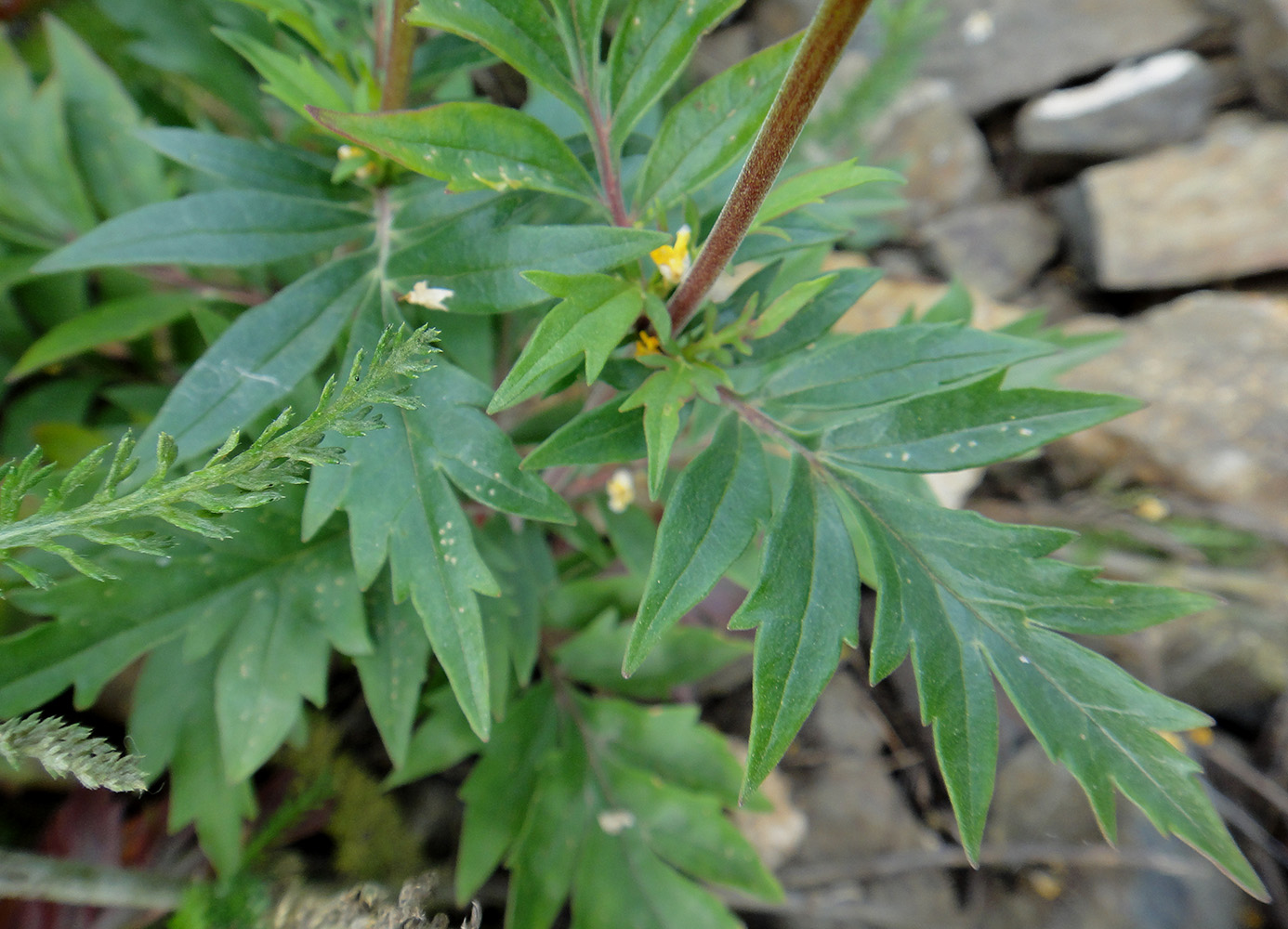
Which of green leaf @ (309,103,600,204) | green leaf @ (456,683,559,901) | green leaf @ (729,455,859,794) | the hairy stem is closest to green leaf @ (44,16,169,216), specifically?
the hairy stem

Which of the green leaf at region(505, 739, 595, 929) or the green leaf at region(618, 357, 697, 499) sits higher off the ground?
the green leaf at region(618, 357, 697, 499)

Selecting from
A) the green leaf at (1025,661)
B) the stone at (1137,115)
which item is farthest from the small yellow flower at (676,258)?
the stone at (1137,115)

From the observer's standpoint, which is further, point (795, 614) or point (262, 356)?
point (262, 356)

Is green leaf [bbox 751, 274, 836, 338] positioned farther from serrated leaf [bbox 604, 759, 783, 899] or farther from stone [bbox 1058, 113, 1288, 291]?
stone [bbox 1058, 113, 1288, 291]

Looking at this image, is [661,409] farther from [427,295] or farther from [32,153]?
[32,153]

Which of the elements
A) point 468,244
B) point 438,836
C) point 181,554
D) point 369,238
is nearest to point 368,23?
point 369,238

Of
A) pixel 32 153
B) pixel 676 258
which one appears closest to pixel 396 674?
pixel 676 258

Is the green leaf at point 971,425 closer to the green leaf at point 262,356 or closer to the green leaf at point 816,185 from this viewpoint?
the green leaf at point 816,185
